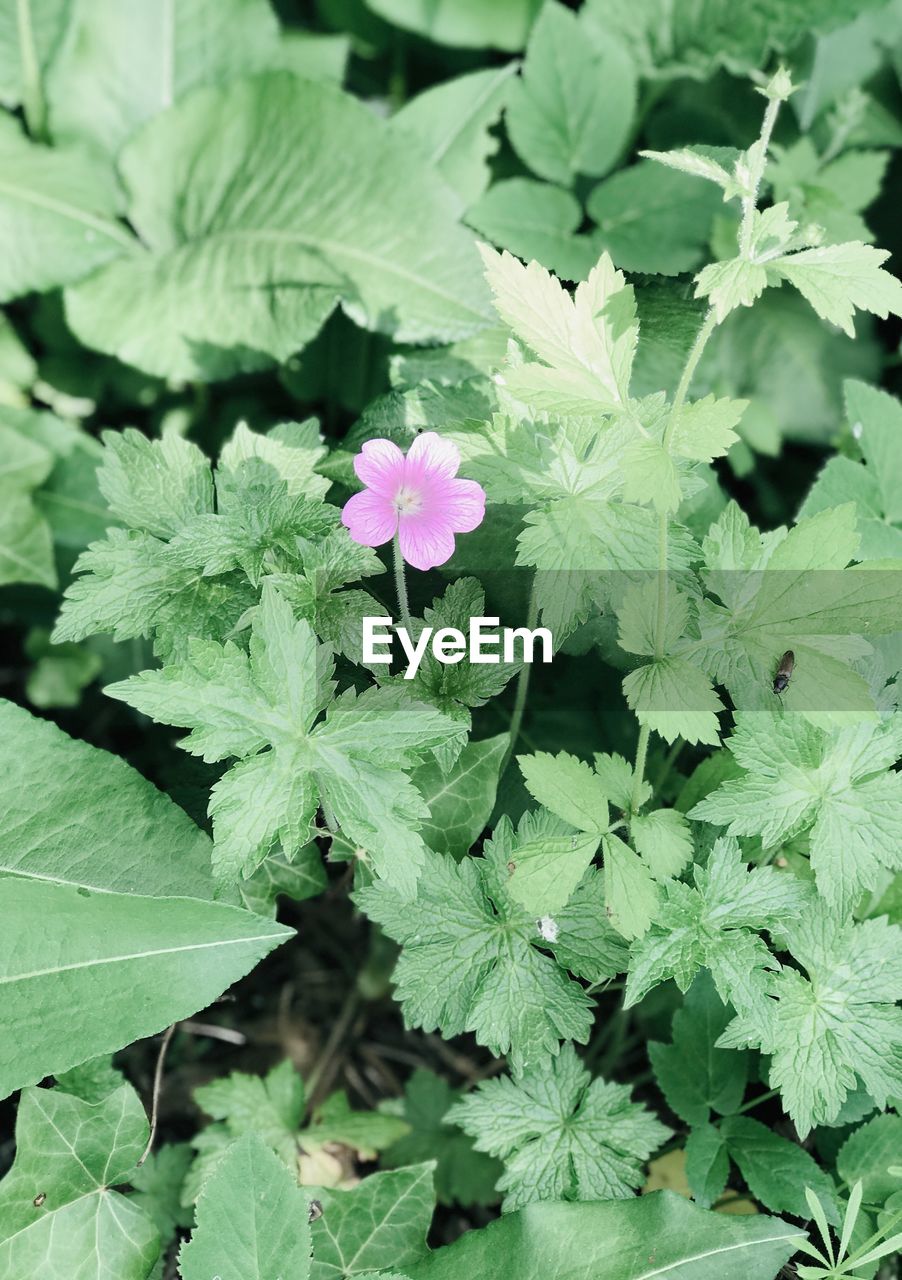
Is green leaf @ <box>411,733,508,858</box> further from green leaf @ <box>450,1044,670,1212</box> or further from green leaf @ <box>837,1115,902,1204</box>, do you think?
green leaf @ <box>837,1115,902,1204</box>

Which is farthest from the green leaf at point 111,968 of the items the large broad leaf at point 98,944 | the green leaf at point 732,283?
the green leaf at point 732,283

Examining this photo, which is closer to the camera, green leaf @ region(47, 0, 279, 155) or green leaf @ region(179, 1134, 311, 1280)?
green leaf @ region(179, 1134, 311, 1280)

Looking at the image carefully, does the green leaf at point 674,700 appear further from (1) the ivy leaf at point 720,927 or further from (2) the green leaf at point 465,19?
(2) the green leaf at point 465,19

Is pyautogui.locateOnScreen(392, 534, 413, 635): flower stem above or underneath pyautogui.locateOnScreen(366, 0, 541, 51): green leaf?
underneath

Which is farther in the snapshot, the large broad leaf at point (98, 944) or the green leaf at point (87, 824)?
the green leaf at point (87, 824)

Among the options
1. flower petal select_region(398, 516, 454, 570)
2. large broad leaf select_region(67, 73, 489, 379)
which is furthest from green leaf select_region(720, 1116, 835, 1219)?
large broad leaf select_region(67, 73, 489, 379)

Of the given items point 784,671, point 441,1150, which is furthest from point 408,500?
point 441,1150

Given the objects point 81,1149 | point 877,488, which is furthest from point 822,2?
point 81,1149
